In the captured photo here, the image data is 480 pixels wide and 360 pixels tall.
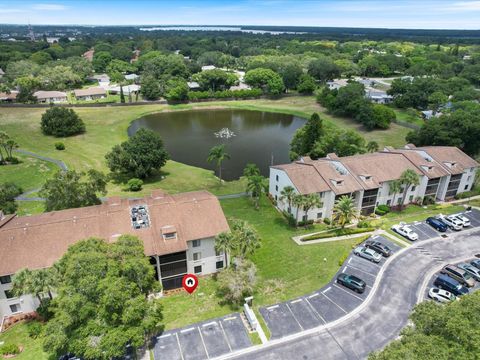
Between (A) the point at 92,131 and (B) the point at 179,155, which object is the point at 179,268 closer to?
(B) the point at 179,155

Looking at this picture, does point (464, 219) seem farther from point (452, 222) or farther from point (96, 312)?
point (96, 312)

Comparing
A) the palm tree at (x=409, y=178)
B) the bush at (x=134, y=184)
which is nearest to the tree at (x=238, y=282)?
the palm tree at (x=409, y=178)

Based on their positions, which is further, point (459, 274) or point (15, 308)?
point (459, 274)

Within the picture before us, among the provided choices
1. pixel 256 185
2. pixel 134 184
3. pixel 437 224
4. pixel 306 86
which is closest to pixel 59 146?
pixel 134 184

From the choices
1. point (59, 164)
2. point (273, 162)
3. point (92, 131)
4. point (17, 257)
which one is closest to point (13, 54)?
point (92, 131)

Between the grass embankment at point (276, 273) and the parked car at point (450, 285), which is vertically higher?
the parked car at point (450, 285)

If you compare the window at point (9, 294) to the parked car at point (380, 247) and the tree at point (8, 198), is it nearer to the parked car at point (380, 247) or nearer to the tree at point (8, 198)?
the tree at point (8, 198)
